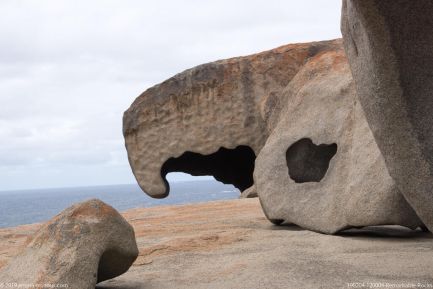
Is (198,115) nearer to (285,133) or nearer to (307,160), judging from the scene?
(285,133)

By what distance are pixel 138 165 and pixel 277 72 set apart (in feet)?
8.69

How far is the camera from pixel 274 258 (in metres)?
3.82

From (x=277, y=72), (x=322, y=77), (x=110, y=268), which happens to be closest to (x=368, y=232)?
(x=322, y=77)

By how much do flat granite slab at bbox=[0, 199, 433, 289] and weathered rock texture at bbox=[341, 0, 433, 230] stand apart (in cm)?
57

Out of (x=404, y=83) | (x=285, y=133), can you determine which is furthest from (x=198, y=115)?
(x=404, y=83)

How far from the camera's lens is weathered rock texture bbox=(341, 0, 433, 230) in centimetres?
265

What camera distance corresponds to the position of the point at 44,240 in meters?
3.25

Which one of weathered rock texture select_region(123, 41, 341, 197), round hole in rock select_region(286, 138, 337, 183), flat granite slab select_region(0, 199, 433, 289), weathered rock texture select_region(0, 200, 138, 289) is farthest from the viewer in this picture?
weathered rock texture select_region(123, 41, 341, 197)

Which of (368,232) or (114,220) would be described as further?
(368,232)

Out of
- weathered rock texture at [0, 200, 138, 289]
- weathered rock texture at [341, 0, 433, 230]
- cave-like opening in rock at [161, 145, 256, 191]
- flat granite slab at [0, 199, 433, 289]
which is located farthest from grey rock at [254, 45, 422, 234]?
cave-like opening in rock at [161, 145, 256, 191]

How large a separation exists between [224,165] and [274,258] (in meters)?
9.33

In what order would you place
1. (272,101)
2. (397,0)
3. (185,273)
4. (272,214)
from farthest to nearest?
(272,101) < (272,214) < (185,273) < (397,0)

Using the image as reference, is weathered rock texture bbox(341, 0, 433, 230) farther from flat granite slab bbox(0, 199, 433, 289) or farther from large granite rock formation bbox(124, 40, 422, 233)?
large granite rock formation bbox(124, 40, 422, 233)

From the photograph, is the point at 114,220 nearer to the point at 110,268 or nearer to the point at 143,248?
the point at 110,268
